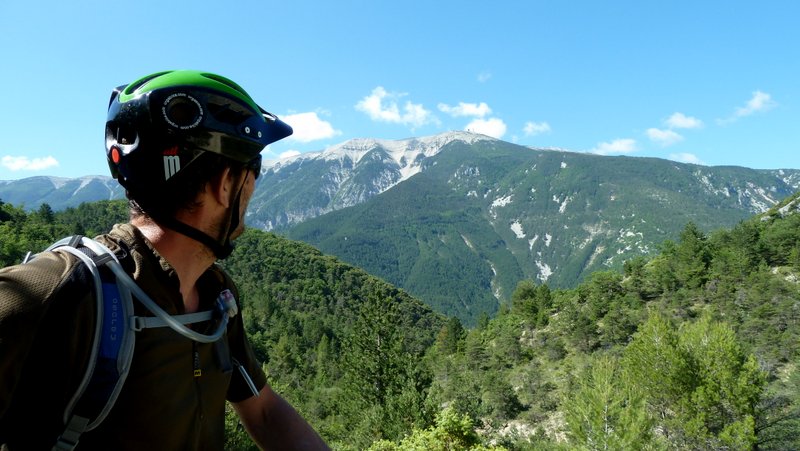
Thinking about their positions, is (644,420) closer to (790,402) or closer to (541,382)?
(790,402)

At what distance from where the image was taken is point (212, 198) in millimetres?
1833

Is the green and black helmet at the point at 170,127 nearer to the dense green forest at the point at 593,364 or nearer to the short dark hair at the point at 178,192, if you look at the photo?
the short dark hair at the point at 178,192

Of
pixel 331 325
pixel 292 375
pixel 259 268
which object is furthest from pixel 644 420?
pixel 259 268

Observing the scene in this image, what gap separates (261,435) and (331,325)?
115m

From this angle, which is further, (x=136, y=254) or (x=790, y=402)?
(x=790, y=402)

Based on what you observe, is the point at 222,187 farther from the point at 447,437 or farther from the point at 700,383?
the point at 700,383

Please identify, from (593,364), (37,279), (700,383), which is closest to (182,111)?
(37,279)

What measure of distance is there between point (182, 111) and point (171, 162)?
0.79 feet

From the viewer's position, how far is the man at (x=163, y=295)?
120 centimetres

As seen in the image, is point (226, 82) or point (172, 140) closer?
point (172, 140)

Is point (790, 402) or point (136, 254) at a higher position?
point (136, 254)

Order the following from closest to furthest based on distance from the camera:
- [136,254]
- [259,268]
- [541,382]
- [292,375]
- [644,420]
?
[136,254]
[644,420]
[541,382]
[292,375]
[259,268]

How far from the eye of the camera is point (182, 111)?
6.06ft

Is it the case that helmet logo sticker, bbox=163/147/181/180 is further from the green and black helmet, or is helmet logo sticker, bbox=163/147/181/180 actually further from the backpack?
the backpack
